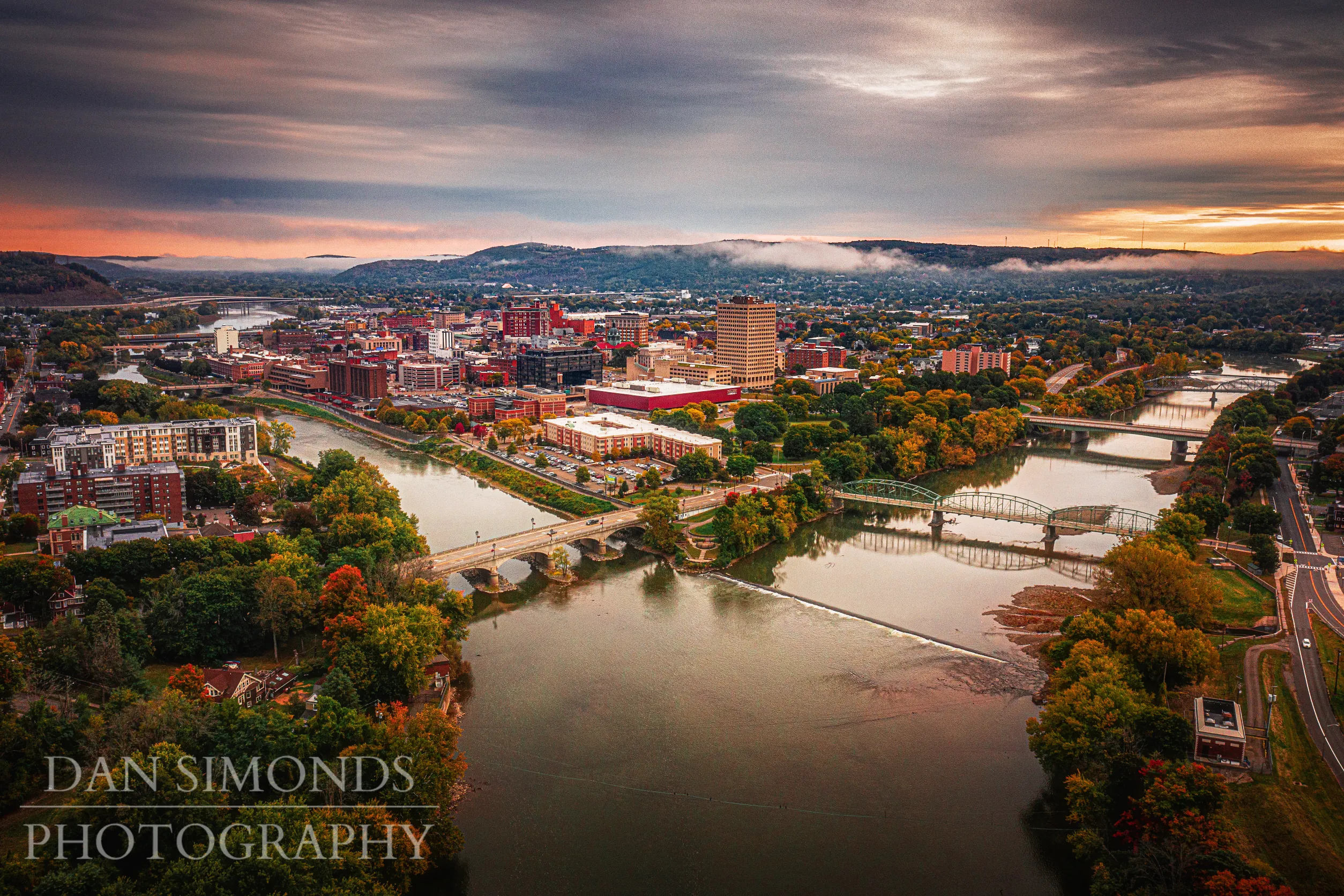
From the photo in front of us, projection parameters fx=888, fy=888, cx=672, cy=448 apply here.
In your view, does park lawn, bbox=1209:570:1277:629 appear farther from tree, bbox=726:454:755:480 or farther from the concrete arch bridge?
tree, bbox=726:454:755:480

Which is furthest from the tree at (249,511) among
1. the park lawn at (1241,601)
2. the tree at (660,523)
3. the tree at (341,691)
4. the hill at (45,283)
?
the hill at (45,283)

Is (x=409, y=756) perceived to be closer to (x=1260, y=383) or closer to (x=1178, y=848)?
(x=1178, y=848)

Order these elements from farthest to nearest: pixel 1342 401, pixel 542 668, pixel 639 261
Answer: pixel 639 261 < pixel 1342 401 < pixel 542 668

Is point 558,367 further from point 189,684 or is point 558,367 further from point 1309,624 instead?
point 1309,624

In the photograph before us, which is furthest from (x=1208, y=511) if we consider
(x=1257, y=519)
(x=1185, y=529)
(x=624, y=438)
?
(x=624, y=438)

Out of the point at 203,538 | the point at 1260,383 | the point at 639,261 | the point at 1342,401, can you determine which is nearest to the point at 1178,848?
the point at 203,538

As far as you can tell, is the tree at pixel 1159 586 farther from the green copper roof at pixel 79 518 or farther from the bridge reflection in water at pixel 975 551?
the green copper roof at pixel 79 518
